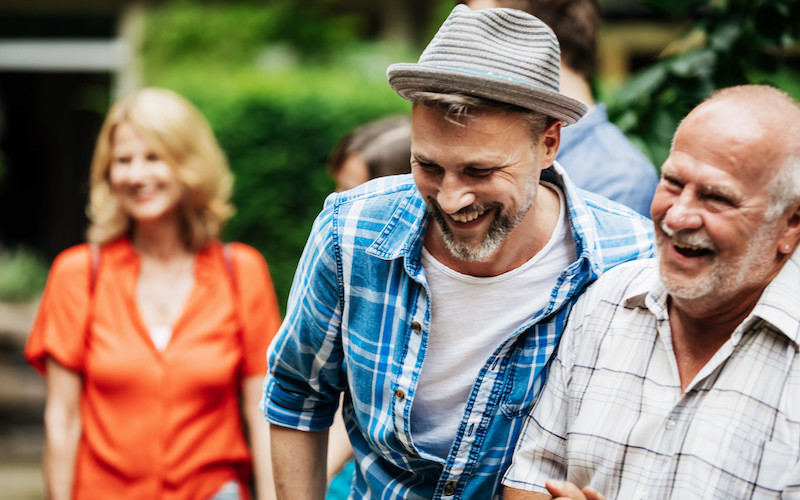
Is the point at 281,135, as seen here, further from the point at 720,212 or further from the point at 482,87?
the point at 720,212

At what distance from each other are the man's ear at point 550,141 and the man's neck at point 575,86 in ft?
2.29

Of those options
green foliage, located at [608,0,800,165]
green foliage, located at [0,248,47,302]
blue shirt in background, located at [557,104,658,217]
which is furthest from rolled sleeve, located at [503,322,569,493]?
green foliage, located at [0,248,47,302]

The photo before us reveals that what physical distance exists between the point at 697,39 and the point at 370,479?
2099 millimetres

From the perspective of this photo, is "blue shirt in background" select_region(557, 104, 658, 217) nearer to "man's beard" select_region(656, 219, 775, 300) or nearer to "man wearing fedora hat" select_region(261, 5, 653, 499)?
"man wearing fedora hat" select_region(261, 5, 653, 499)

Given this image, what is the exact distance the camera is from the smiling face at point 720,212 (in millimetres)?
1937

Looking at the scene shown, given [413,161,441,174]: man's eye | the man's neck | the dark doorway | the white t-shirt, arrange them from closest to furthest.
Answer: [413,161,441,174]: man's eye, the white t-shirt, the man's neck, the dark doorway

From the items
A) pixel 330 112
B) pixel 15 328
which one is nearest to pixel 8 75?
pixel 15 328

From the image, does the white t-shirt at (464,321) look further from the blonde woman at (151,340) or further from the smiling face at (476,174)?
the blonde woman at (151,340)

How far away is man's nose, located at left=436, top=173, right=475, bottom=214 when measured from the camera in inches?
Answer: 85.5

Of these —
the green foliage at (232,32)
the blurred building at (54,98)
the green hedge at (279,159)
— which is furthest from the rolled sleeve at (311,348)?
the blurred building at (54,98)

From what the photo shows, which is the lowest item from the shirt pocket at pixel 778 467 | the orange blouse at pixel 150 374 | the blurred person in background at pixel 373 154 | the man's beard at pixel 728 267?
the orange blouse at pixel 150 374

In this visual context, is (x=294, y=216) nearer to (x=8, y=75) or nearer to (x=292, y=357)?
(x=292, y=357)

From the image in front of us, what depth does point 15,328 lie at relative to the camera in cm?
716

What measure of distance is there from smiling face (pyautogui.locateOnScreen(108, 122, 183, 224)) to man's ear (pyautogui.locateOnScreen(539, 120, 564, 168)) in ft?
6.76
